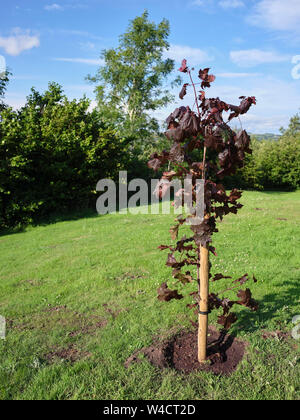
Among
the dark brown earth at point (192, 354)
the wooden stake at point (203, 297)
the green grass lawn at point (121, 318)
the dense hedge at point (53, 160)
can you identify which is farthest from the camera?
the dense hedge at point (53, 160)

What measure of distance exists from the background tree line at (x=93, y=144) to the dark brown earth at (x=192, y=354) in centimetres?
908

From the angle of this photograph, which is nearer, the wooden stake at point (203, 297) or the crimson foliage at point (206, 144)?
the crimson foliage at point (206, 144)

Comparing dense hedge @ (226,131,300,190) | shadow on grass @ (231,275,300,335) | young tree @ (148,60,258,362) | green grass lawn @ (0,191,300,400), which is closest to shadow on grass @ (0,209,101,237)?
green grass lawn @ (0,191,300,400)

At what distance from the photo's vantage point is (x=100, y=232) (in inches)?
364

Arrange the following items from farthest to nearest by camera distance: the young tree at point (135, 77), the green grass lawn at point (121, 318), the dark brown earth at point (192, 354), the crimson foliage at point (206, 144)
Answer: the young tree at point (135, 77)
the dark brown earth at point (192, 354)
the green grass lawn at point (121, 318)
the crimson foliage at point (206, 144)

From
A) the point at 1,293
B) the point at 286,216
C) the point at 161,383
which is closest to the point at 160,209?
the point at 286,216

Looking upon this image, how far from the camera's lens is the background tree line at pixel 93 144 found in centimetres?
1127

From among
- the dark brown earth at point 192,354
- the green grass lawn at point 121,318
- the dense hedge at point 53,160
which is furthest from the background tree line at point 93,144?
the dark brown earth at point 192,354

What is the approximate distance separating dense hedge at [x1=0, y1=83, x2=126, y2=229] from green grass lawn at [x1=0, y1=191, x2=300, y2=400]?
379 centimetres

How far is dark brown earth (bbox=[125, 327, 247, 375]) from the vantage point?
2912 millimetres

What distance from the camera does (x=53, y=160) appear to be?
41.1 feet

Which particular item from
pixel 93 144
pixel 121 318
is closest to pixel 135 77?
pixel 93 144

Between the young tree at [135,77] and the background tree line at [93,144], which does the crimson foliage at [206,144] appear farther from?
the young tree at [135,77]
